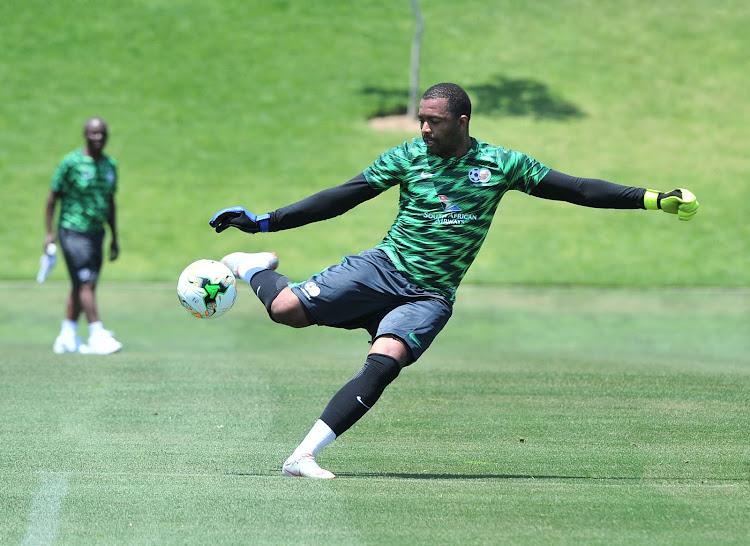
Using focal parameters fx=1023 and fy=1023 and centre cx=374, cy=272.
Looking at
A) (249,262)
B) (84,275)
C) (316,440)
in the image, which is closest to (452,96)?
(249,262)

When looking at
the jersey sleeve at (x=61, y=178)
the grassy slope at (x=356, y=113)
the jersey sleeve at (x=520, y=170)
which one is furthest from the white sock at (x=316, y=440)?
the grassy slope at (x=356, y=113)

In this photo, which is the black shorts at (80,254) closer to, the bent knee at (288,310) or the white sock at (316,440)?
the bent knee at (288,310)

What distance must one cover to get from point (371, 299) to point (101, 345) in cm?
568

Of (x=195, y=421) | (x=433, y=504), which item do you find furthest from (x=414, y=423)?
(x=433, y=504)

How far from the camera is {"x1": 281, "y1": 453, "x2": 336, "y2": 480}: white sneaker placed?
17.5ft

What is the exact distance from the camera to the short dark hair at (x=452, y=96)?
18.7 ft

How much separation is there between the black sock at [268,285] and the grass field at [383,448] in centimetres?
93

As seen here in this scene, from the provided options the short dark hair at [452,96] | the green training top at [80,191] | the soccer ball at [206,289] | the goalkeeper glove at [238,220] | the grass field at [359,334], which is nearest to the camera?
the grass field at [359,334]

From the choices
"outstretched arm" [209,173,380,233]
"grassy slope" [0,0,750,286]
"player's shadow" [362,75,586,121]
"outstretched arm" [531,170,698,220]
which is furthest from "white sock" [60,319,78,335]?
"player's shadow" [362,75,586,121]

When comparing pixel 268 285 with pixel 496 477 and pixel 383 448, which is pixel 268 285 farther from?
pixel 496 477

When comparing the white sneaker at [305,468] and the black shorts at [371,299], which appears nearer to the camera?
the white sneaker at [305,468]

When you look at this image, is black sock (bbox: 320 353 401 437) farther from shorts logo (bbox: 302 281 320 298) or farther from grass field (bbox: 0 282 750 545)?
shorts logo (bbox: 302 281 320 298)

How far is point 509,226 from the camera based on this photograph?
19.9 metres

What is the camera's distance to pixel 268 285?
605cm
